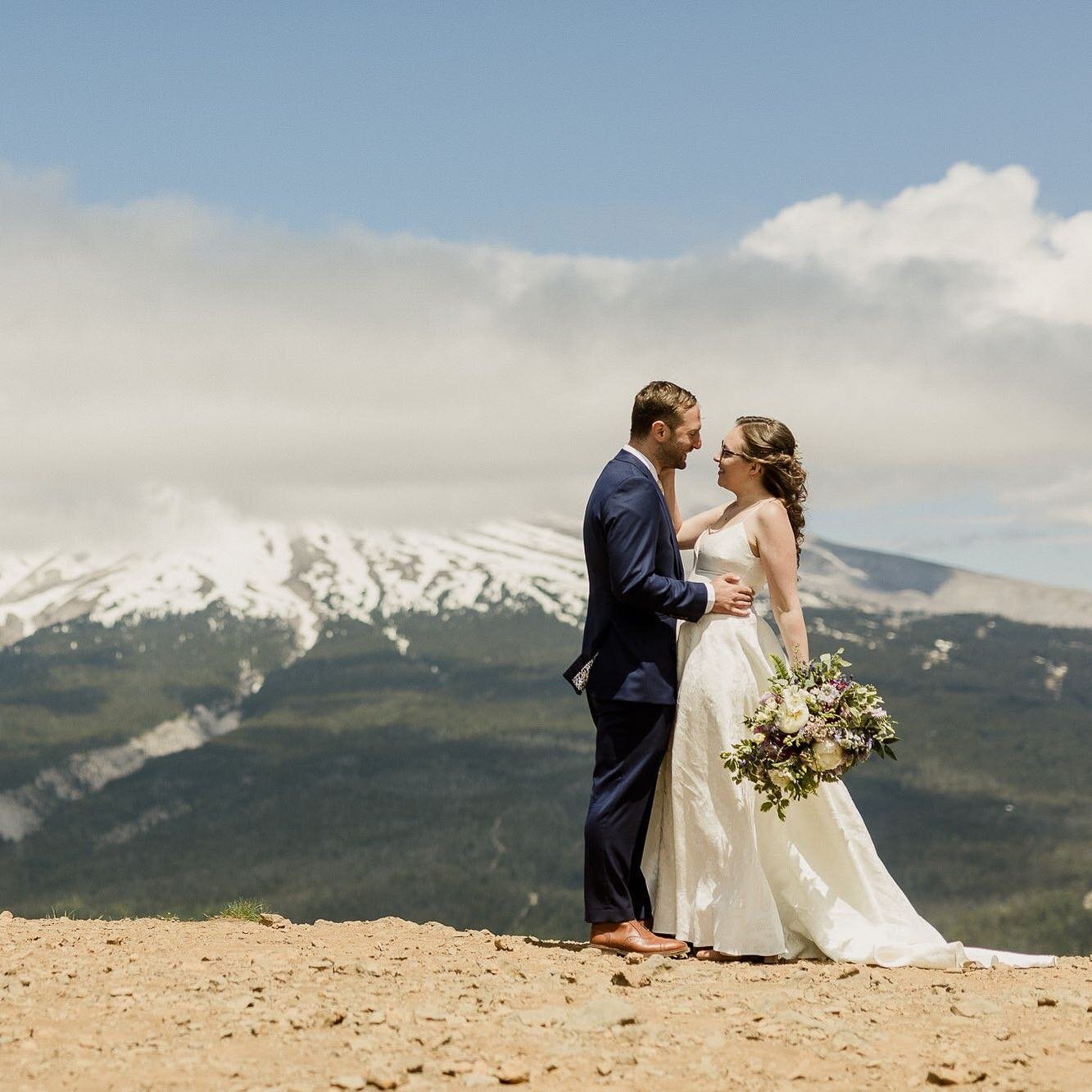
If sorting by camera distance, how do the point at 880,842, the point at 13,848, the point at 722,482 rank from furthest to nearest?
1. the point at 13,848
2. the point at 880,842
3. the point at 722,482

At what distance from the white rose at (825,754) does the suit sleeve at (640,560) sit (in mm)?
1156

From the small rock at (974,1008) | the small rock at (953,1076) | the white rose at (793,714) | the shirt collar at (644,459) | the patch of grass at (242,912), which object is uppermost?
the shirt collar at (644,459)

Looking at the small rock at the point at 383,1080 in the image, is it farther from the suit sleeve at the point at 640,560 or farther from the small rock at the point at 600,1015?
the suit sleeve at the point at 640,560

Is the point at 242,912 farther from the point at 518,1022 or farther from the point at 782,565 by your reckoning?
the point at 782,565

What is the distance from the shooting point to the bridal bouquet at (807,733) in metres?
8.66

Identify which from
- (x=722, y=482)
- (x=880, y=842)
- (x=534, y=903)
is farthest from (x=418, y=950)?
(x=880, y=842)

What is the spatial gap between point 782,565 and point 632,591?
1138mm

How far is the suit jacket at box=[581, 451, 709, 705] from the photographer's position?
28.7ft

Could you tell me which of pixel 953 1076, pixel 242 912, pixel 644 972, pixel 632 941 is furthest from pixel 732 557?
pixel 242 912

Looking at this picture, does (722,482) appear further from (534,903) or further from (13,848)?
(13,848)

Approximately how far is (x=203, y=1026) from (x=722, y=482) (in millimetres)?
4911

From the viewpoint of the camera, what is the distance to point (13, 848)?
18962 centimetres

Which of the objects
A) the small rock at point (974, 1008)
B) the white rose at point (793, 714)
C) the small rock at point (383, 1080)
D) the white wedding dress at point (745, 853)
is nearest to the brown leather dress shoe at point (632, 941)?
the white wedding dress at point (745, 853)

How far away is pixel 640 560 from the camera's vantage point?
874cm
